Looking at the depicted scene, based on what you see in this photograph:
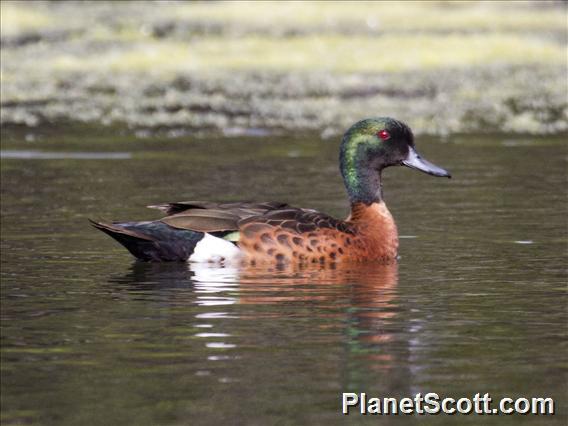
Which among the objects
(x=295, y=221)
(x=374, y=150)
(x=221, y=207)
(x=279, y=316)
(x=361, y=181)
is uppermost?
(x=374, y=150)

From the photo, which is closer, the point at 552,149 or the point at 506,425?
the point at 506,425

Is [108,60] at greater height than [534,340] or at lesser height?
greater

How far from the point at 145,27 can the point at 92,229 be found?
90.2 ft

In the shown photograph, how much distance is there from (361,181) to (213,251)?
1.50 meters

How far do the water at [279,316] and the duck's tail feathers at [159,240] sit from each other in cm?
17

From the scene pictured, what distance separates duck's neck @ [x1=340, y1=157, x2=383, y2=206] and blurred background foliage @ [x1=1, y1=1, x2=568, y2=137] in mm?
11198

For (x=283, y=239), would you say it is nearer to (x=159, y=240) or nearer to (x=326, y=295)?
(x=159, y=240)

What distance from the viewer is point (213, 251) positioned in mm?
12320

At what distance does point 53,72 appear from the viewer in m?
32.6

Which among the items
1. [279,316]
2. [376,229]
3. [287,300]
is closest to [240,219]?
[376,229]

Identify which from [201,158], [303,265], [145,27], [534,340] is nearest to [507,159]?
[201,158]

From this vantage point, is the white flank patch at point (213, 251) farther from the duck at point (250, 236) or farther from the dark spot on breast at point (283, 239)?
the dark spot on breast at point (283, 239)

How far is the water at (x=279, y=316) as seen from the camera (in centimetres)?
782

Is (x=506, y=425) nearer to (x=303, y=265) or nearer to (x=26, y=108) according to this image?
(x=303, y=265)
